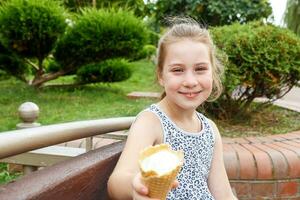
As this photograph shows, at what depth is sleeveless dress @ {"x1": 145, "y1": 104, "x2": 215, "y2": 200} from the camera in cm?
142

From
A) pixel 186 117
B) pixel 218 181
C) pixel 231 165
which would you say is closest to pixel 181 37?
pixel 186 117

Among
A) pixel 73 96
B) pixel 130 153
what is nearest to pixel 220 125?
pixel 73 96

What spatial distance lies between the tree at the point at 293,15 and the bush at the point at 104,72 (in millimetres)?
17030

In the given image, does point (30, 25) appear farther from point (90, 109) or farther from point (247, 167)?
point (247, 167)

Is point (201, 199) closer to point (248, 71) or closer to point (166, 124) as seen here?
point (166, 124)

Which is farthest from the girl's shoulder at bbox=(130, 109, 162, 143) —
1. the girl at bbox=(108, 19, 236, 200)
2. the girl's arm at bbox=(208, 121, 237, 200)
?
the girl's arm at bbox=(208, 121, 237, 200)

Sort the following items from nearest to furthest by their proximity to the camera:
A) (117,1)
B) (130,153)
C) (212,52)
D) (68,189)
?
(68,189) → (130,153) → (212,52) → (117,1)

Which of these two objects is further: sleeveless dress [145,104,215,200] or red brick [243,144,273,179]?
red brick [243,144,273,179]

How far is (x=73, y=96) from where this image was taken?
6.16 meters

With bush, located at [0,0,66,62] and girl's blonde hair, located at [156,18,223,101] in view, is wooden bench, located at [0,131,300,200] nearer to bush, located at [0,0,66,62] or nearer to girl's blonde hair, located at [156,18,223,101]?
girl's blonde hair, located at [156,18,223,101]

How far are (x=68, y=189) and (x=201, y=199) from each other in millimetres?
517

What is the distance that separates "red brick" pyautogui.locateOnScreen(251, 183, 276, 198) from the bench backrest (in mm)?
1686

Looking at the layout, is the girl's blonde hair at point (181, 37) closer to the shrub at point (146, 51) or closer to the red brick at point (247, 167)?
the red brick at point (247, 167)

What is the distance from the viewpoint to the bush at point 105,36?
593 cm
